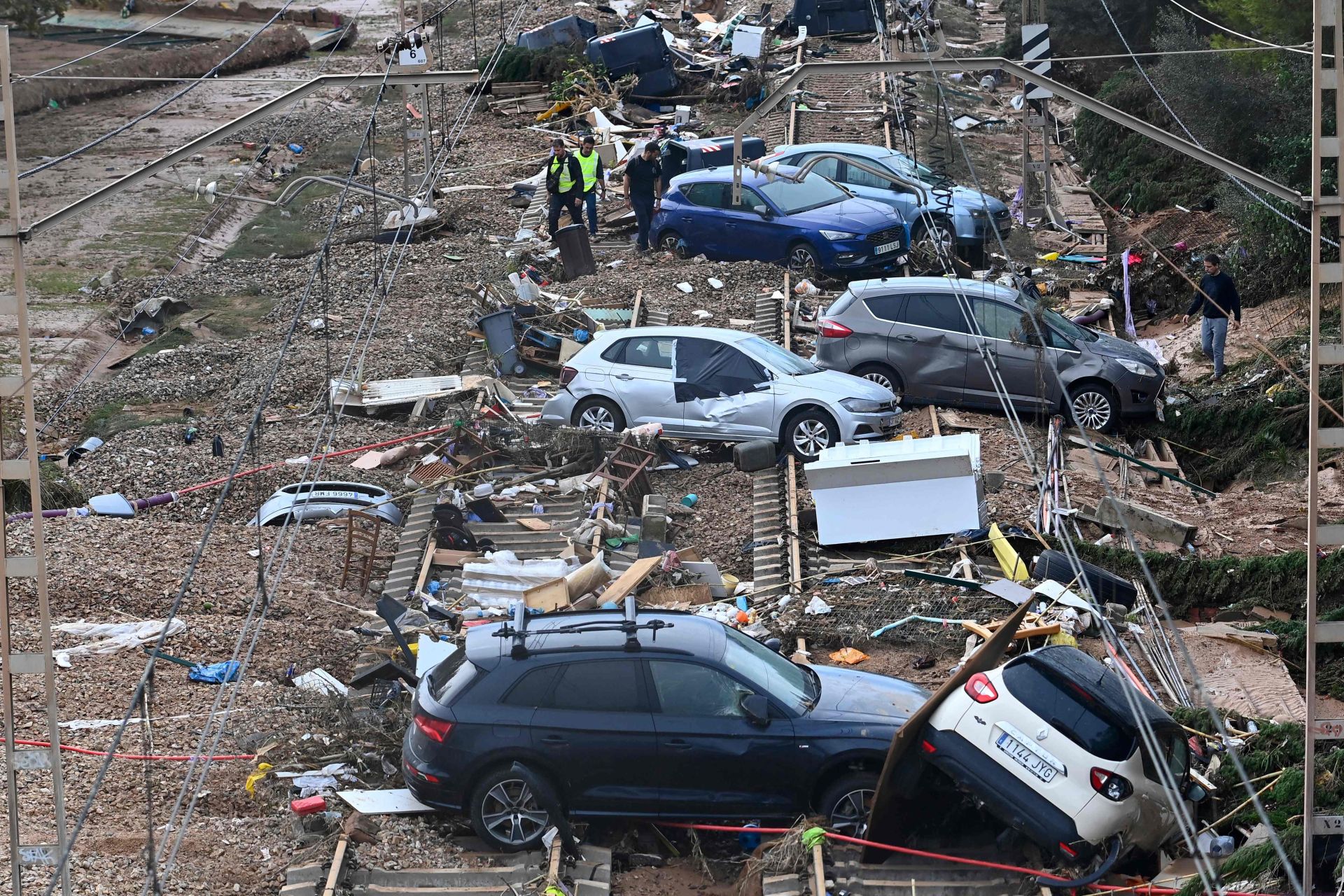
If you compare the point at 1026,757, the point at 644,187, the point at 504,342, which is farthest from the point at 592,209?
the point at 1026,757

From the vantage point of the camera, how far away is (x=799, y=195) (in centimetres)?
2517

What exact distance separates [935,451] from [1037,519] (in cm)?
141

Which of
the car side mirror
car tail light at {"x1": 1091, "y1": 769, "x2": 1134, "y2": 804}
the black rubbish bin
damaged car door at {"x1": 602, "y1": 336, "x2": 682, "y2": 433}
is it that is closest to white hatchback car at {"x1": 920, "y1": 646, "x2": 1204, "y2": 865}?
car tail light at {"x1": 1091, "y1": 769, "x2": 1134, "y2": 804}

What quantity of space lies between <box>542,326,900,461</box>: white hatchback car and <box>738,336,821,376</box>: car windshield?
2 centimetres

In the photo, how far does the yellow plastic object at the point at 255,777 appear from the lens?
1177 cm

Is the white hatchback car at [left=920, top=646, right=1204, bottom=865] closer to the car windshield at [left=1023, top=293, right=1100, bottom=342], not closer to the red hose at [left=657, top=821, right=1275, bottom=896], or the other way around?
the red hose at [left=657, top=821, right=1275, bottom=896]

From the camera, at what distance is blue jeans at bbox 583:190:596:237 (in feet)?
87.8

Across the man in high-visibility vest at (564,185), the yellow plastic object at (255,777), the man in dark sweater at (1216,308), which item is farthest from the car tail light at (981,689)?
the man in high-visibility vest at (564,185)

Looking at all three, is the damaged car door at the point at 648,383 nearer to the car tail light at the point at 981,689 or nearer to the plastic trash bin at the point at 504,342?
the plastic trash bin at the point at 504,342

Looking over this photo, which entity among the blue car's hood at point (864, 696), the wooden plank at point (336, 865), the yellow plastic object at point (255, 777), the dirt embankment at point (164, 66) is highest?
the dirt embankment at point (164, 66)

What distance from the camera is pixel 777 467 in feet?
61.3

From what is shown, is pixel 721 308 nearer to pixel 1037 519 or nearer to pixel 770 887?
pixel 1037 519

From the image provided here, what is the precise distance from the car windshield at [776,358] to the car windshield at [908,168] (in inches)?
347

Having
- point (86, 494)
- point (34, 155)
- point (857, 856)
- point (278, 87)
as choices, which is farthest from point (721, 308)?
point (278, 87)
